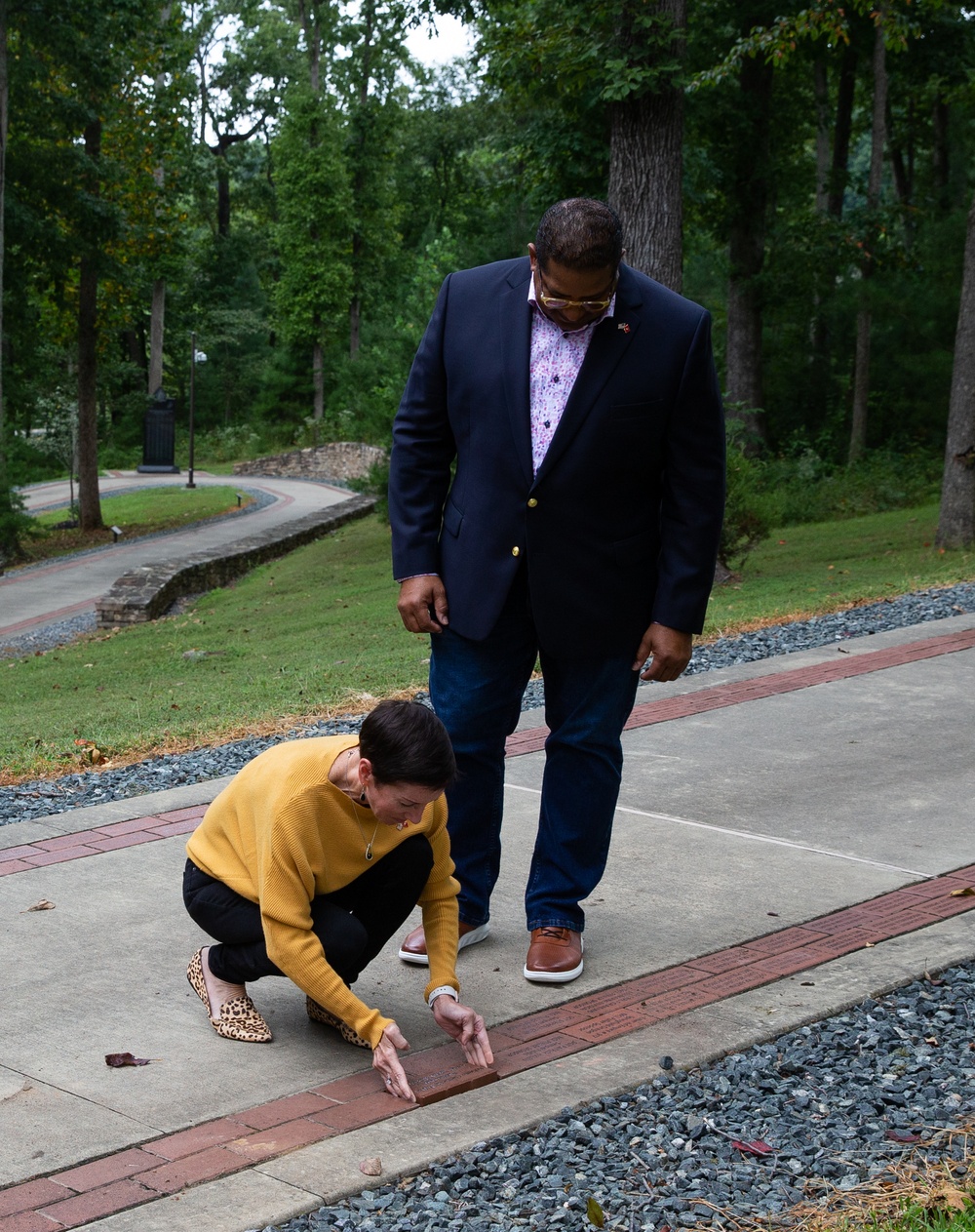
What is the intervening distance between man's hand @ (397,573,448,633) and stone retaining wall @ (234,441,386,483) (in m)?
41.8

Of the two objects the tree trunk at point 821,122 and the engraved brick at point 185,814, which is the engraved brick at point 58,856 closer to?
the engraved brick at point 185,814

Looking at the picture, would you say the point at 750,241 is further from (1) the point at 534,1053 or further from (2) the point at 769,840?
(1) the point at 534,1053

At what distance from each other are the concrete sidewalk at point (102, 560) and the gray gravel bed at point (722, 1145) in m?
14.6

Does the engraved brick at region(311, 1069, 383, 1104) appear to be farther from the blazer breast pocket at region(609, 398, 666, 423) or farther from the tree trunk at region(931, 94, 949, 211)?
the tree trunk at region(931, 94, 949, 211)

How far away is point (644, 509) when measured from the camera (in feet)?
12.4

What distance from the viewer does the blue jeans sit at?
3.82 meters

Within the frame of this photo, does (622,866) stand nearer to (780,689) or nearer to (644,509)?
(644,509)

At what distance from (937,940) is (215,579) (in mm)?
16827

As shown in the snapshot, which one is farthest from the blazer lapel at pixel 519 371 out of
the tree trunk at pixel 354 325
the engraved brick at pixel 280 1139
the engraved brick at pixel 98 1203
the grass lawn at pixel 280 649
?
the tree trunk at pixel 354 325

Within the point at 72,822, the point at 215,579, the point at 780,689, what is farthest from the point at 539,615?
the point at 215,579

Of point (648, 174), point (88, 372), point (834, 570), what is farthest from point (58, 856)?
point (88, 372)

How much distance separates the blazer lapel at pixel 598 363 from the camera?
142 inches

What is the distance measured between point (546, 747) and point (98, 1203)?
1.70 m

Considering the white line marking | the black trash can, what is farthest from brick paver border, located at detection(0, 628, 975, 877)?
the black trash can
